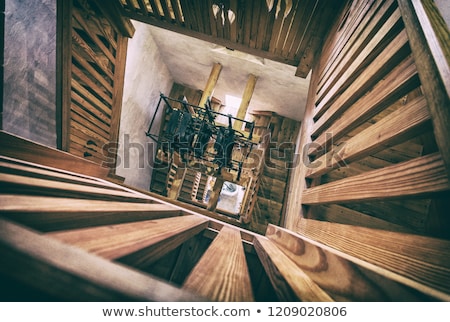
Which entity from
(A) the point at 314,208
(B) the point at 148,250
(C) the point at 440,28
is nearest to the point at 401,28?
(C) the point at 440,28

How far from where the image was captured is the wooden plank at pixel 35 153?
71.6 inches

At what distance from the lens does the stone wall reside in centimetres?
332

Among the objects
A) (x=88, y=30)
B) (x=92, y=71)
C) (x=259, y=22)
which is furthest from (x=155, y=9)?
(x=259, y=22)

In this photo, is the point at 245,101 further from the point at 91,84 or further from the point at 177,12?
the point at 91,84

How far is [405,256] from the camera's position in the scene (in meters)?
1.00

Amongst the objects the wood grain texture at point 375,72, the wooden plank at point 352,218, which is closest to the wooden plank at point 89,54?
the wood grain texture at point 375,72

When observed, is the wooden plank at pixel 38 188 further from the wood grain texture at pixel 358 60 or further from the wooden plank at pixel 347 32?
the wooden plank at pixel 347 32

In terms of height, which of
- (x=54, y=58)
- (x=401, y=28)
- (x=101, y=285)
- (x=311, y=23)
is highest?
(x=311, y=23)

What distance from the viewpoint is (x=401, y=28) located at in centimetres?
153

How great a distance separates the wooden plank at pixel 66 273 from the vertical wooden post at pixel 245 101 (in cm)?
671

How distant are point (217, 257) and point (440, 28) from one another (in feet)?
5.37

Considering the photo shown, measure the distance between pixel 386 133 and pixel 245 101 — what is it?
645 centimetres

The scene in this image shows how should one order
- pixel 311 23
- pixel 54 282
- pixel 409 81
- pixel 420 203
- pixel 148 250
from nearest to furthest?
pixel 54 282, pixel 148 250, pixel 409 81, pixel 311 23, pixel 420 203
